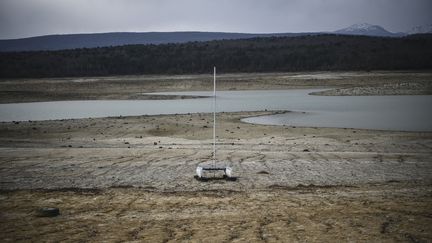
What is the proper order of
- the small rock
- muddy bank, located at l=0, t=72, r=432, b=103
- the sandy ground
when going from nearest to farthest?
the sandy ground → the small rock → muddy bank, located at l=0, t=72, r=432, b=103

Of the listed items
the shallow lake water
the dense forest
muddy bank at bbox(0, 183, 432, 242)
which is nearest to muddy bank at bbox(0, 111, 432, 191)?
muddy bank at bbox(0, 183, 432, 242)

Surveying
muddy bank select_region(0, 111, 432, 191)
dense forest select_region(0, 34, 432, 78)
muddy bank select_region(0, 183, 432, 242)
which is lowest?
muddy bank select_region(0, 111, 432, 191)

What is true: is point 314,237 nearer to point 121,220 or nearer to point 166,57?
point 121,220

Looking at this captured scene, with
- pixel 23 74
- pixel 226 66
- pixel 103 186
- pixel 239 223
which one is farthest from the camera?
pixel 226 66

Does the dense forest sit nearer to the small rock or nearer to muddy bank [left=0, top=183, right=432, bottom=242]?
muddy bank [left=0, top=183, right=432, bottom=242]

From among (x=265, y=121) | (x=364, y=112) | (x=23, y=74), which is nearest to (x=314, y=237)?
(x=265, y=121)

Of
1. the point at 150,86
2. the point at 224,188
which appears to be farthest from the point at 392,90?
the point at 224,188
